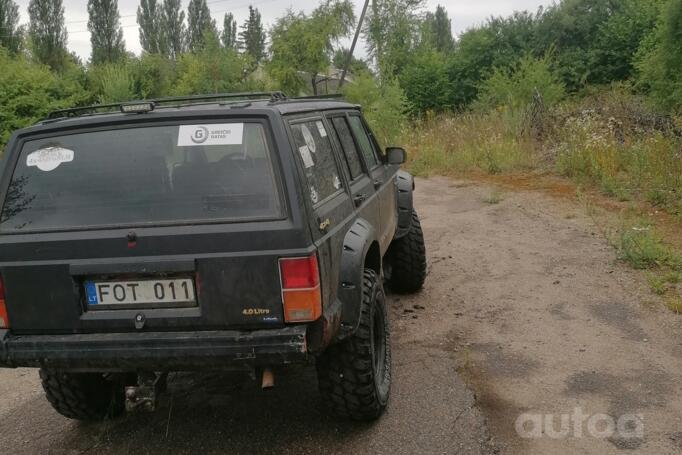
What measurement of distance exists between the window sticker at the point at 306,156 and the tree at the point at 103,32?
1920 inches

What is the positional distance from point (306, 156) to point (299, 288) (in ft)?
2.41

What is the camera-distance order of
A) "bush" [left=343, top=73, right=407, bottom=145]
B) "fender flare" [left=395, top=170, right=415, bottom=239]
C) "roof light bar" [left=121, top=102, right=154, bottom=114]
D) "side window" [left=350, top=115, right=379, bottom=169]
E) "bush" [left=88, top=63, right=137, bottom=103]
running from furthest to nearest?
1. "bush" [left=88, top=63, right=137, bottom=103]
2. "bush" [left=343, top=73, right=407, bottom=145]
3. "fender flare" [left=395, top=170, right=415, bottom=239]
4. "side window" [left=350, top=115, right=379, bottom=169]
5. "roof light bar" [left=121, top=102, right=154, bottom=114]

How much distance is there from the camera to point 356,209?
3.67 m

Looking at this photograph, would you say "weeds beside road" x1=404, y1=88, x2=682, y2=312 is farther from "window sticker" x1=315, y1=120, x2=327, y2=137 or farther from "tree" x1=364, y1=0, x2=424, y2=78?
"tree" x1=364, y1=0, x2=424, y2=78

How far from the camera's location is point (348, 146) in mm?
4176

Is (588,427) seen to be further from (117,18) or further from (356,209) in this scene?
(117,18)

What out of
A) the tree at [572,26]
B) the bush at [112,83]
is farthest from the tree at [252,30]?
the tree at [572,26]

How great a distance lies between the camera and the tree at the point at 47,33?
44.6 m

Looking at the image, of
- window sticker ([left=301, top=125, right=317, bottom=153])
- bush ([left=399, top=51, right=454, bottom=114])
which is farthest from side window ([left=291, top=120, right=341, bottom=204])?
bush ([left=399, top=51, right=454, bottom=114])

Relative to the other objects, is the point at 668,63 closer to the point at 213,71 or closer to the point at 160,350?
the point at 160,350

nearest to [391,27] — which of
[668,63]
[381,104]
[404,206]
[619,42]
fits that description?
[619,42]

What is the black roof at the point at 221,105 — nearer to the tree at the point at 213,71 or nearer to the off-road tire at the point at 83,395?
the off-road tire at the point at 83,395

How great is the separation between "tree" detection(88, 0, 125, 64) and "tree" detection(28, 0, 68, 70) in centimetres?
231

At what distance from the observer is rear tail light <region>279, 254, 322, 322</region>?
2.70 metres
